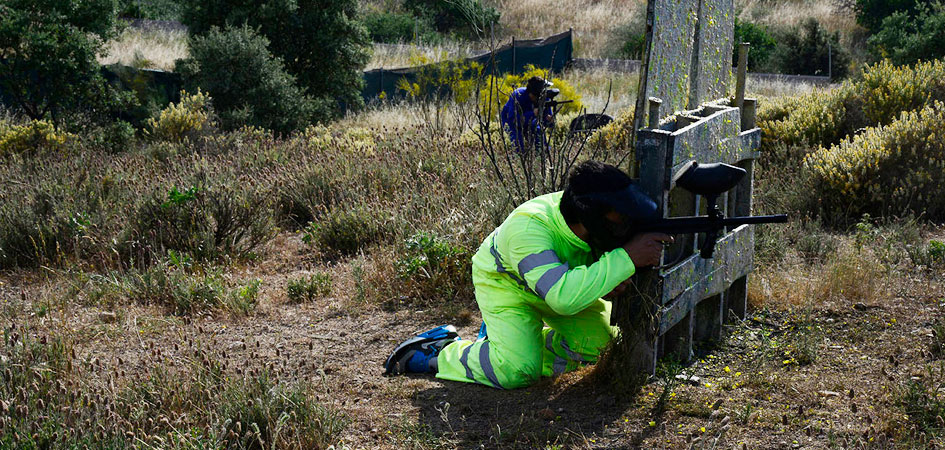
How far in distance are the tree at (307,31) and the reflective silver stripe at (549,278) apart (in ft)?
44.7

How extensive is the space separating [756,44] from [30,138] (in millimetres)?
21211

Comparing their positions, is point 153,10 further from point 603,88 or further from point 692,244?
point 692,244

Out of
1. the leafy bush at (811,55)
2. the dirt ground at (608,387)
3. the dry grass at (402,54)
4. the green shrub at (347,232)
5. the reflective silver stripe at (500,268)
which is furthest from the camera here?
the leafy bush at (811,55)

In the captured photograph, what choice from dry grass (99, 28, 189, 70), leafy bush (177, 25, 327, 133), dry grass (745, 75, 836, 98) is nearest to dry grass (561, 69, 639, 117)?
dry grass (745, 75, 836, 98)

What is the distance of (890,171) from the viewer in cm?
714

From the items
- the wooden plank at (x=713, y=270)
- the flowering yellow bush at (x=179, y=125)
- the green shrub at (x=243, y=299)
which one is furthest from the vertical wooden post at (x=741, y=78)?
the flowering yellow bush at (x=179, y=125)

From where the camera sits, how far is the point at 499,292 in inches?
157

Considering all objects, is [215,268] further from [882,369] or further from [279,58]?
[279,58]

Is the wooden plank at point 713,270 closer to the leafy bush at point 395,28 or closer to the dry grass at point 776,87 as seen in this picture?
the dry grass at point 776,87

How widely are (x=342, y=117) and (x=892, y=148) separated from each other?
12342mm

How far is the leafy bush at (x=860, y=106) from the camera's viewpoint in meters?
8.95

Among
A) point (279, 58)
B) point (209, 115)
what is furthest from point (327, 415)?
point (279, 58)

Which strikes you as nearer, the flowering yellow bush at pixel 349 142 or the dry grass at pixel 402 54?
the flowering yellow bush at pixel 349 142

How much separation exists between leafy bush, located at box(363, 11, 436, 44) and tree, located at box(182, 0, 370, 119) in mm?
12937
